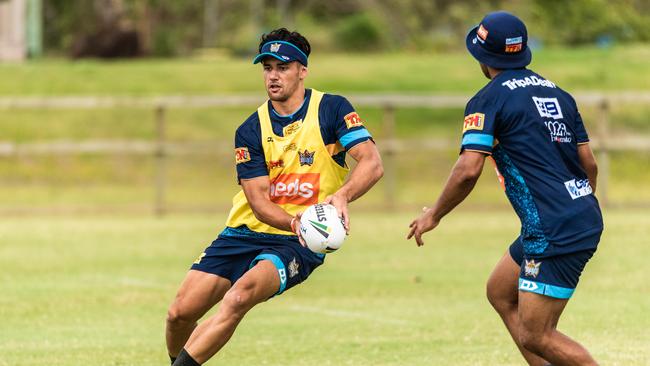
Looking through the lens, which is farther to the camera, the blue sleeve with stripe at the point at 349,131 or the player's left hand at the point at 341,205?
the blue sleeve with stripe at the point at 349,131

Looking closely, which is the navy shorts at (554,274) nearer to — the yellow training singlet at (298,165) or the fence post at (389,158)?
the yellow training singlet at (298,165)

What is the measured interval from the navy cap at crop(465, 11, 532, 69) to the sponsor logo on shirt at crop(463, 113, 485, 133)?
35 cm

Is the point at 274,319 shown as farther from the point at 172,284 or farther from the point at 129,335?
the point at 172,284

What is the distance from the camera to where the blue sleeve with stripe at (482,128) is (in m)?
7.13

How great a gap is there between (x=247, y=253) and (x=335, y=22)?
37712mm

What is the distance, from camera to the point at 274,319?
11.7 meters

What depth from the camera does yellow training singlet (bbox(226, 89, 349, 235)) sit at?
329 inches

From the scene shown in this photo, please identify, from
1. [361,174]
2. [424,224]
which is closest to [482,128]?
[424,224]

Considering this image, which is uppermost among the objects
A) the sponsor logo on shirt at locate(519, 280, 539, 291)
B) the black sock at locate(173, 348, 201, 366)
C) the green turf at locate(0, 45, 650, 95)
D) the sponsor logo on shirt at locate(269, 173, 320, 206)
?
the sponsor logo on shirt at locate(269, 173, 320, 206)

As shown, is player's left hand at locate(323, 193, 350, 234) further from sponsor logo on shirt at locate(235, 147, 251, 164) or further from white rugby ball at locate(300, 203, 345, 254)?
sponsor logo on shirt at locate(235, 147, 251, 164)

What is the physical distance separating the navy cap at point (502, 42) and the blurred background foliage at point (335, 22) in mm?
28406

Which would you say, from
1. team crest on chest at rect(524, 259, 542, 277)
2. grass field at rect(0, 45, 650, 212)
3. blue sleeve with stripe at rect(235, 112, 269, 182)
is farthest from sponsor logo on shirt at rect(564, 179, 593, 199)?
grass field at rect(0, 45, 650, 212)

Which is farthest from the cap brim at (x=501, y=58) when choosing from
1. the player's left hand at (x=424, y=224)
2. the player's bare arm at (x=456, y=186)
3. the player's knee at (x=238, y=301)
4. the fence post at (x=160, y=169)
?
the fence post at (x=160, y=169)

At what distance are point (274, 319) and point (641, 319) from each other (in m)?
3.04
